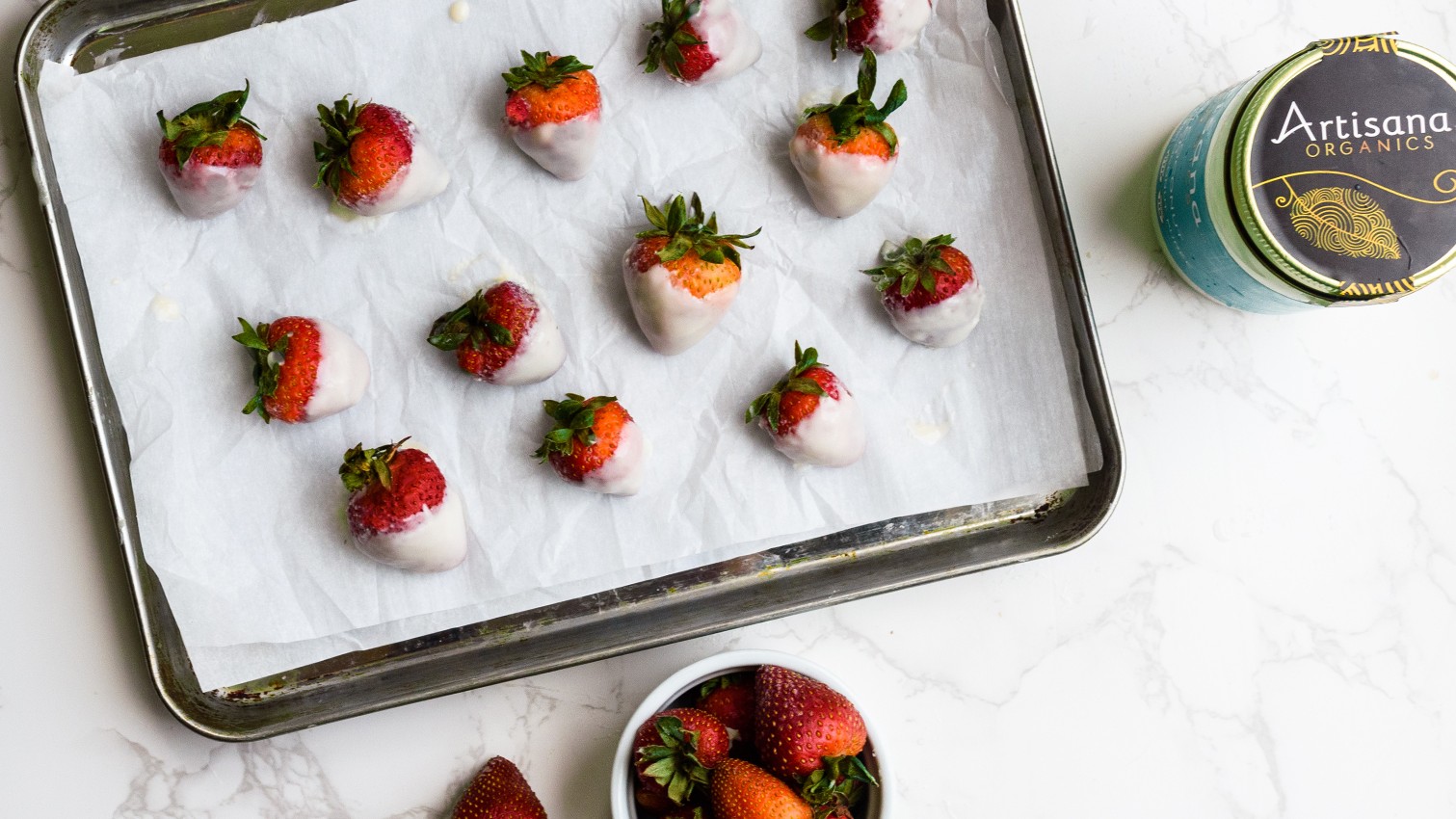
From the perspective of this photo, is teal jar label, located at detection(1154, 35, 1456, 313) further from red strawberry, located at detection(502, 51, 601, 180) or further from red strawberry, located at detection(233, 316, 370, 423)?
red strawberry, located at detection(233, 316, 370, 423)

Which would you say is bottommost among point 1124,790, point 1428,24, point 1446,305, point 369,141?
point 1124,790

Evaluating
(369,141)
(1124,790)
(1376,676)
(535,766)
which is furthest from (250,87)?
(1376,676)

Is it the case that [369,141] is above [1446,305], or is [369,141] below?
above

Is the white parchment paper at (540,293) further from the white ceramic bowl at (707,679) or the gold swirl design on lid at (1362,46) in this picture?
the gold swirl design on lid at (1362,46)

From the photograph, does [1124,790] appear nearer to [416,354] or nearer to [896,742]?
[896,742]

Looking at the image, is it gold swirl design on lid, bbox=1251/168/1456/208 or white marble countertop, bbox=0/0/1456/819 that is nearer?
gold swirl design on lid, bbox=1251/168/1456/208

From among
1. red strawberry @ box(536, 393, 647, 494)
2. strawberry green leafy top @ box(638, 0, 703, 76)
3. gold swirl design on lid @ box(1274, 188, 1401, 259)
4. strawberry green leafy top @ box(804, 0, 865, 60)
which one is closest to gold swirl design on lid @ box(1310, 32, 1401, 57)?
gold swirl design on lid @ box(1274, 188, 1401, 259)

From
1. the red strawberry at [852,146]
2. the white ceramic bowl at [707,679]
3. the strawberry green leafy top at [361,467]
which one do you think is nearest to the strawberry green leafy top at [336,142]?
the strawberry green leafy top at [361,467]
